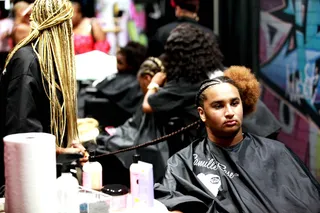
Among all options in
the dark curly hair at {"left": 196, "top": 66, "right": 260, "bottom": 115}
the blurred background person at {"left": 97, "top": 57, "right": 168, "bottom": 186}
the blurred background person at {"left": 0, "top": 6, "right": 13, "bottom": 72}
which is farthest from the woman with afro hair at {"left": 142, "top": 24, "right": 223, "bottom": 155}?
the blurred background person at {"left": 0, "top": 6, "right": 13, "bottom": 72}

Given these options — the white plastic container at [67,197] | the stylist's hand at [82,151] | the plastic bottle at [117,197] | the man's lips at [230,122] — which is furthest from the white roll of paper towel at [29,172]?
the man's lips at [230,122]

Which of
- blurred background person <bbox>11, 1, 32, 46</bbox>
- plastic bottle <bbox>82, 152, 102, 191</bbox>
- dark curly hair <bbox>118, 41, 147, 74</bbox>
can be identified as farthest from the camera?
dark curly hair <bbox>118, 41, 147, 74</bbox>

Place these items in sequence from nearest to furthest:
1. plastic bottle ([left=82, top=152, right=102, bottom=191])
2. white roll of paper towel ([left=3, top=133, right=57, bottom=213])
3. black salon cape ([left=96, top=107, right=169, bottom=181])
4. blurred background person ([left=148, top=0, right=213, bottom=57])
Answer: white roll of paper towel ([left=3, top=133, right=57, bottom=213]) < plastic bottle ([left=82, top=152, right=102, bottom=191]) < black salon cape ([left=96, top=107, right=169, bottom=181]) < blurred background person ([left=148, top=0, right=213, bottom=57])

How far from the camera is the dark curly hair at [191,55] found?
3.48m

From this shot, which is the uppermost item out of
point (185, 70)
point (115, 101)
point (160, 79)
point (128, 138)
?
point (185, 70)

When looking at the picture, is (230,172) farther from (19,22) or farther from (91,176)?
(19,22)

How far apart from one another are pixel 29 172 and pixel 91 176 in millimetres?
643

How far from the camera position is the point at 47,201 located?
5.93ft

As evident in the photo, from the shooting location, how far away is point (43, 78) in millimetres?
2541

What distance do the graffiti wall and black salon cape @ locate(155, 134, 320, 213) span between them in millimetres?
1598

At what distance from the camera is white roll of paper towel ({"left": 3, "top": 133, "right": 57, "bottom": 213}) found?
1740 millimetres

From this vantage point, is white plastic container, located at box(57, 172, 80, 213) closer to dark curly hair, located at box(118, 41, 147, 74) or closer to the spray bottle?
the spray bottle

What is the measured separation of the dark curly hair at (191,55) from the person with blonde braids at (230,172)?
0.60 meters

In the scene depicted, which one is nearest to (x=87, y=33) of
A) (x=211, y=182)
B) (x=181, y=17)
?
(x=181, y=17)
